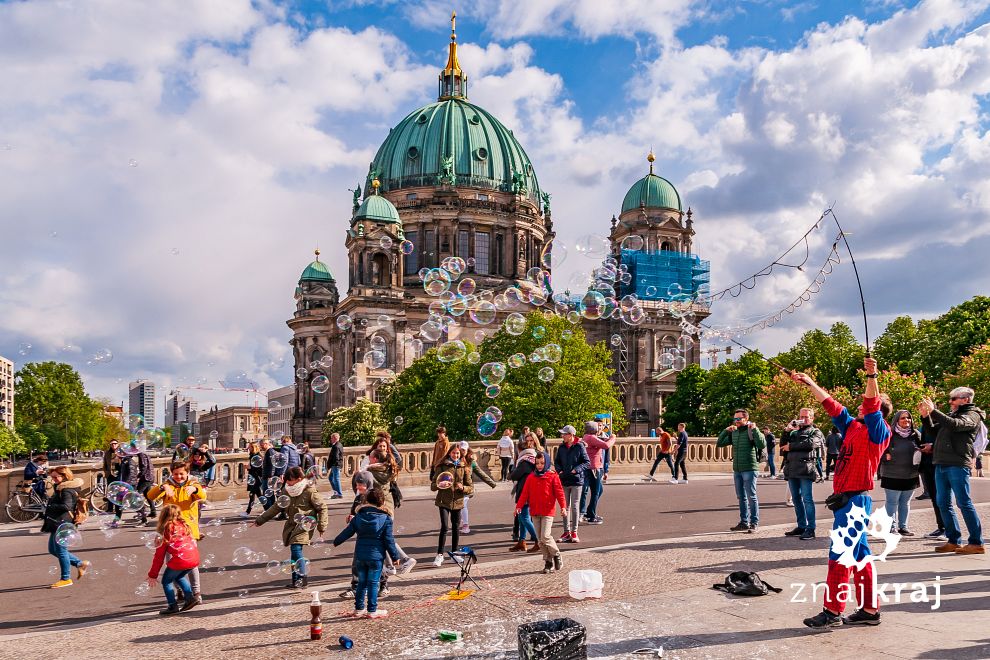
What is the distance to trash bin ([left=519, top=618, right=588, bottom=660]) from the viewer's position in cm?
737

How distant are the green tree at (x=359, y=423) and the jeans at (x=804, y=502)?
56784 mm

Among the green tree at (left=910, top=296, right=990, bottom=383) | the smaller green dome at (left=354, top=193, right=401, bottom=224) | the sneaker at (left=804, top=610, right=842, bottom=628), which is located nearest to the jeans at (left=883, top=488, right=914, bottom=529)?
the sneaker at (left=804, top=610, right=842, bottom=628)

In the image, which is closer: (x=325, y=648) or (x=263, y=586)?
(x=325, y=648)

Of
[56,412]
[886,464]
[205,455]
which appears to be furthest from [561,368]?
[56,412]

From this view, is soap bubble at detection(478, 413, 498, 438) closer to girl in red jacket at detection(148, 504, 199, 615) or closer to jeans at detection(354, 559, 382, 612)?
girl in red jacket at detection(148, 504, 199, 615)

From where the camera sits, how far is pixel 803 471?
1441cm

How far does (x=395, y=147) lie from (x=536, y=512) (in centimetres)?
9853

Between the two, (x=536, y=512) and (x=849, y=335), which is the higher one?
(x=849, y=335)

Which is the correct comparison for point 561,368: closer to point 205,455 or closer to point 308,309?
point 205,455

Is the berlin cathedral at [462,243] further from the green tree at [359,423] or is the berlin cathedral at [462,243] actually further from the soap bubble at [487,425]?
the soap bubble at [487,425]

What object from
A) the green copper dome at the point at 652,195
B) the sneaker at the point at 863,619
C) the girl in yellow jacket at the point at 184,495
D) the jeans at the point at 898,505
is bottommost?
the sneaker at the point at 863,619

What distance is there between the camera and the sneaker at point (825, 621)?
859 cm

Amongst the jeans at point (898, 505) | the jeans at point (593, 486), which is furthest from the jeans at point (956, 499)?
the jeans at point (593, 486)

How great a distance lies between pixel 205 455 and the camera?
67.8 feet
